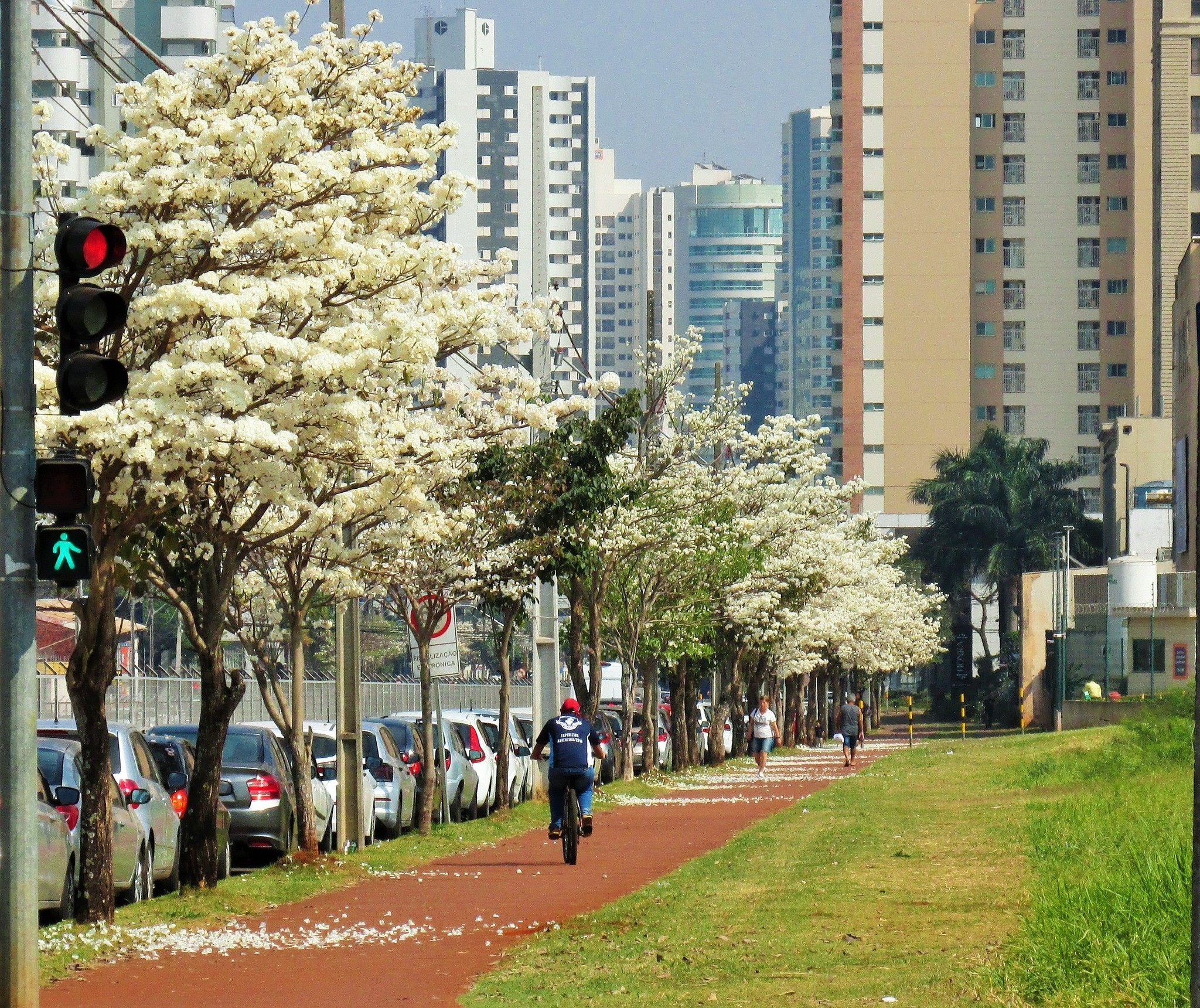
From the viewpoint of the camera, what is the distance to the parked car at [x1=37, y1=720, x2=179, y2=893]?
16719mm

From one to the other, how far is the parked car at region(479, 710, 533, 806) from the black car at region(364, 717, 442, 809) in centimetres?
288

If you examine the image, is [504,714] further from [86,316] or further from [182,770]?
[86,316]

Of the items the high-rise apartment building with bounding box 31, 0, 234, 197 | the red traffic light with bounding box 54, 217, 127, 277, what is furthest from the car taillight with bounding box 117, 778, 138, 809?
the high-rise apartment building with bounding box 31, 0, 234, 197

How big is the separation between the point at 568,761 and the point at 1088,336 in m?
106

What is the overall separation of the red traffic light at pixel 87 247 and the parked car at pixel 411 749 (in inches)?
580

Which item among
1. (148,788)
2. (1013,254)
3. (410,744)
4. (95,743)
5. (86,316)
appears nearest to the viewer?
(86,316)

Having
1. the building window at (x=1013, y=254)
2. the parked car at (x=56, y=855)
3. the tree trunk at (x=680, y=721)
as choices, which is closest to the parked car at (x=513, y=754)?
the tree trunk at (x=680, y=721)

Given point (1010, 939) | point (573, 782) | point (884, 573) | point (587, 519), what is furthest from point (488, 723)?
point (884, 573)

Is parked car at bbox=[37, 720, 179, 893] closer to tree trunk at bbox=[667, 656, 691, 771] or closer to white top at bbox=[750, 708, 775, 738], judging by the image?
white top at bbox=[750, 708, 775, 738]

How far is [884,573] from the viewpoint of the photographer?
6650 centimetres

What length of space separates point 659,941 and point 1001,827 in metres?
9.06

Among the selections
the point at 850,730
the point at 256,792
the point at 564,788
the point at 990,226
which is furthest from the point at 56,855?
the point at 990,226

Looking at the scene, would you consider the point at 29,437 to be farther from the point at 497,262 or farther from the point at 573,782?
the point at 573,782

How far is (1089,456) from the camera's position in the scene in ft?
396
